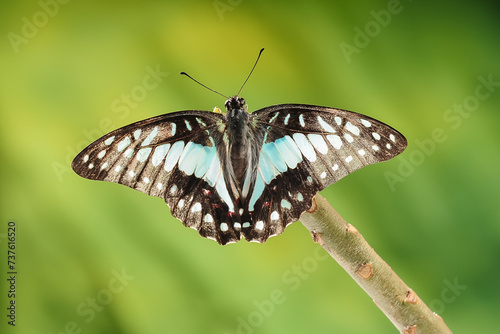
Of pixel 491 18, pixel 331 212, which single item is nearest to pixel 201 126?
pixel 331 212

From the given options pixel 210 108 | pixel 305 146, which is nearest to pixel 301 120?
pixel 305 146

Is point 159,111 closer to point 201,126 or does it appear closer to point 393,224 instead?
point 201,126

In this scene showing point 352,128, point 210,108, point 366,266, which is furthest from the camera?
point 210,108

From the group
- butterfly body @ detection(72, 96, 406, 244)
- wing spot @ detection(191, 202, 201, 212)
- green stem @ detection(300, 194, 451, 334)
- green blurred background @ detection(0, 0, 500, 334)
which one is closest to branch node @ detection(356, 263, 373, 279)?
green stem @ detection(300, 194, 451, 334)

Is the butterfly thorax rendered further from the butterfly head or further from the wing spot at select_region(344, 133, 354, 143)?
the wing spot at select_region(344, 133, 354, 143)

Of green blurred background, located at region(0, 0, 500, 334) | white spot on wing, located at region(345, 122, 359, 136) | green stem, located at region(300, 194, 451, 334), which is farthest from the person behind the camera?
green blurred background, located at region(0, 0, 500, 334)

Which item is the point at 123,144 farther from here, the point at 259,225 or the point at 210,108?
the point at 210,108

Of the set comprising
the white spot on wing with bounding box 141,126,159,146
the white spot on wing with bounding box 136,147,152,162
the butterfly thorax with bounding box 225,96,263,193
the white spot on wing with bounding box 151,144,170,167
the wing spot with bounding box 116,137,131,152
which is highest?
the wing spot with bounding box 116,137,131,152

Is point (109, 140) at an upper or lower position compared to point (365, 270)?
upper
